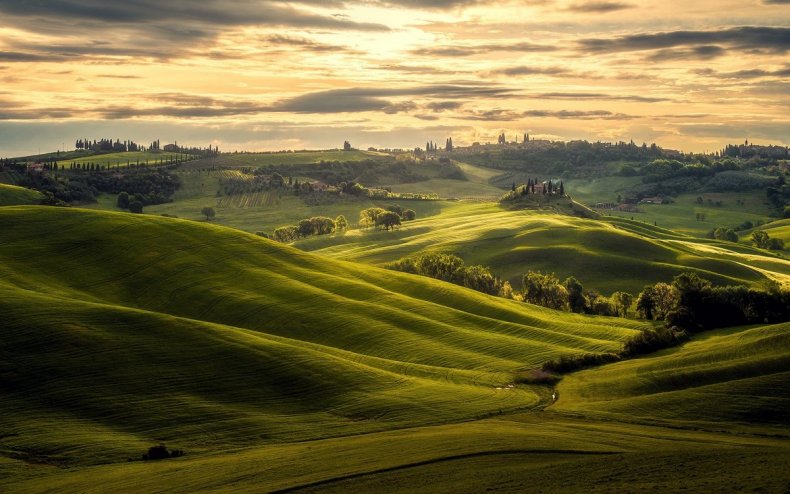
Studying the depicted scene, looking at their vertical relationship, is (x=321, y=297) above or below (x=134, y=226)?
below

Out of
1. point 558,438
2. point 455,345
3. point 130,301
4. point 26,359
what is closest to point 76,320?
point 26,359

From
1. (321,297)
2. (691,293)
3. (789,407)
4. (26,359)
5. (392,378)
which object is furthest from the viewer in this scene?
(691,293)

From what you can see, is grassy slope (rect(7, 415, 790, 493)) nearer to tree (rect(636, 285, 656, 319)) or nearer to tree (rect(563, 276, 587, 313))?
tree (rect(636, 285, 656, 319))

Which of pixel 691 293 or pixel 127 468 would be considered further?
pixel 691 293

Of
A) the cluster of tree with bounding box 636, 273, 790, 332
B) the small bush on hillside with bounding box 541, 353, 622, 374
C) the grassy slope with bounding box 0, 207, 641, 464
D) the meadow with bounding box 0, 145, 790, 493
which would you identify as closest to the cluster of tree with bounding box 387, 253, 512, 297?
the grassy slope with bounding box 0, 207, 641, 464

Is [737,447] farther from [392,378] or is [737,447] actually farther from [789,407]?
[392,378]
